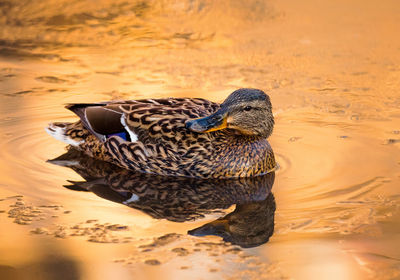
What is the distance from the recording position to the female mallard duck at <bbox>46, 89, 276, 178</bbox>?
7.31 m

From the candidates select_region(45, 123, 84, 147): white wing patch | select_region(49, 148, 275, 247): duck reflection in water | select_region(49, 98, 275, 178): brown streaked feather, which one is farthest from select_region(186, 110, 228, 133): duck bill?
select_region(45, 123, 84, 147): white wing patch

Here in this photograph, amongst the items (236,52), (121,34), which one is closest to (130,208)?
(236,52)

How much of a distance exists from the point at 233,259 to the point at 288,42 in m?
6.64

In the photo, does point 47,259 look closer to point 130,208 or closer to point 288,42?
point 130,208

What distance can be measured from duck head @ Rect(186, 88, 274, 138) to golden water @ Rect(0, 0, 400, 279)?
512 millimetres

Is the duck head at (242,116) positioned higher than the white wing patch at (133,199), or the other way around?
the duck head at (242,116)

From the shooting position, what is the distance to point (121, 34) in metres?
12.1

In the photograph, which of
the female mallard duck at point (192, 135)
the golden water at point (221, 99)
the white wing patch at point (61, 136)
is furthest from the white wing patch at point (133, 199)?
the white wing patch at point (61, 136)

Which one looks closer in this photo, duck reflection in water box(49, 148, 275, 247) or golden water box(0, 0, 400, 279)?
golden water box(0, 0, 400, 279)

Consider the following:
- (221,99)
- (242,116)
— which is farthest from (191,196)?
(221,99)

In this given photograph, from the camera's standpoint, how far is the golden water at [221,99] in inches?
218

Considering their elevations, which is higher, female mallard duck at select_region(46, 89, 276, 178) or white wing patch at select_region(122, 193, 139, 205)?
female mallard duck at select_region(46, 89, 276, 178)

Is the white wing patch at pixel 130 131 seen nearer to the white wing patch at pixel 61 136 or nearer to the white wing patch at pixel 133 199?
the white wing patch at pixel 61 136

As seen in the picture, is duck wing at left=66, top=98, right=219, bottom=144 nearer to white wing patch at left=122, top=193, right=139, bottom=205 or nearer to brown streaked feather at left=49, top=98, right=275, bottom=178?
brown streaked feather at left=49, top=98, right=275, bottom=178
